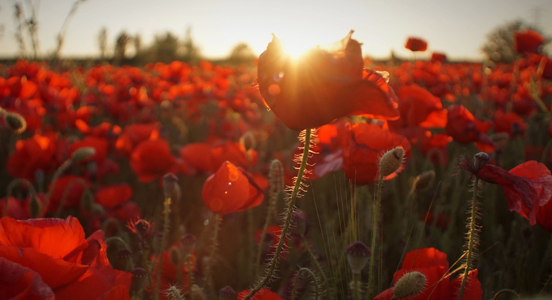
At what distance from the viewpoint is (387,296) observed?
84cm

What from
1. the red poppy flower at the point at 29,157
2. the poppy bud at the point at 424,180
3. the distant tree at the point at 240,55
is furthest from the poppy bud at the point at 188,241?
the distant tree at the point at 240,55

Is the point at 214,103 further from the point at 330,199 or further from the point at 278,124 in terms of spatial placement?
the point at 330,199

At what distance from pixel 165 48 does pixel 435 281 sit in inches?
729

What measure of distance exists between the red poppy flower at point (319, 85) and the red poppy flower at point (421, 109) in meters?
0.81

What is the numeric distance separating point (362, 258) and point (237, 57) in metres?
14.2

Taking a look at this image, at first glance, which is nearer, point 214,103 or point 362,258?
point 362,258

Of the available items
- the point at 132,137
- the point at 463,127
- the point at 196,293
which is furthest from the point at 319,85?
the point at 132,137

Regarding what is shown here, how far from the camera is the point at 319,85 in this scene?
2.23 ft

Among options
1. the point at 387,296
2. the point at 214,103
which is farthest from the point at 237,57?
the point at 387,296

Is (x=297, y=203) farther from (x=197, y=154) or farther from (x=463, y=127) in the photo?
(x=463, y=127)

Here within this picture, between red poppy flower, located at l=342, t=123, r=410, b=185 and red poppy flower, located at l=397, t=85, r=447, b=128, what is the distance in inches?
16.6

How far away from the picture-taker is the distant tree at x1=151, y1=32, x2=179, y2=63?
16.7 m

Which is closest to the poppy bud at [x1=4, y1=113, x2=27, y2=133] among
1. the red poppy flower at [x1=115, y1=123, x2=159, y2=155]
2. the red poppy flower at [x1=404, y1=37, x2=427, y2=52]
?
the red poppy flower at [x1=115, y1=123, x2=159, y2=155]

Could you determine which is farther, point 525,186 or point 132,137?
point 132,137
